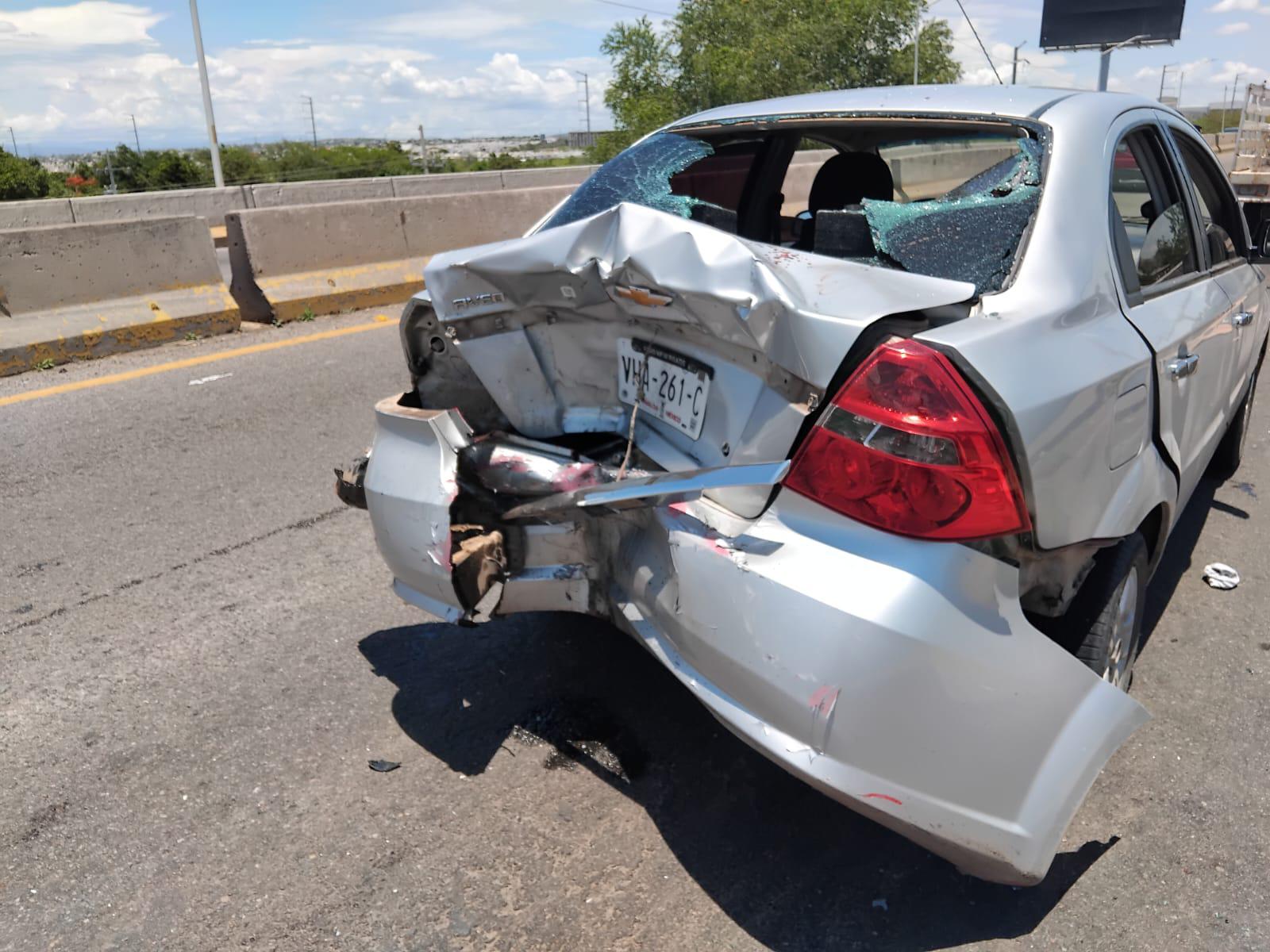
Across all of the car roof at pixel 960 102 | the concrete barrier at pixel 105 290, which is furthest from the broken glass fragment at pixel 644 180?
the concrete barrier at pixel 105 290

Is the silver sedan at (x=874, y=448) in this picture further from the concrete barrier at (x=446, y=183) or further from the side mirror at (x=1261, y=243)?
the concrete barrier at (x=446, y=183)

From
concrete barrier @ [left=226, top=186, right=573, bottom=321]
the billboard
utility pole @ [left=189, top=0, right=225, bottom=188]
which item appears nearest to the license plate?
concrete barrier @ [left=226, top=186, right=573, bottom=321]

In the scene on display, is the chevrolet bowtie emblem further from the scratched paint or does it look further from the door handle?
the door handle

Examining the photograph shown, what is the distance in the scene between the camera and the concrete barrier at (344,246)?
28.0 feet

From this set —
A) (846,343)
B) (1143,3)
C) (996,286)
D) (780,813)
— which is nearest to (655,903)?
(780,813)

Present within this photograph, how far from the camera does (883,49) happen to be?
246 feet

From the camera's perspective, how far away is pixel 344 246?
9.34 metres

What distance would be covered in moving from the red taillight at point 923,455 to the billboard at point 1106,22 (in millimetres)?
53302

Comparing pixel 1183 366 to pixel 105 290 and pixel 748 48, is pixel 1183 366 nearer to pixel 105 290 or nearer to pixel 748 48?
pixel 105 290

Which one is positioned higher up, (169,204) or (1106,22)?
(1106,22)

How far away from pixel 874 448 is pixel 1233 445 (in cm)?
376

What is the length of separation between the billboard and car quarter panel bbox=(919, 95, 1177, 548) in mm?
52392

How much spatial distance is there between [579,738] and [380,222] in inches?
306

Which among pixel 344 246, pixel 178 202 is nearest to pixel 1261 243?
pixel 344 246
